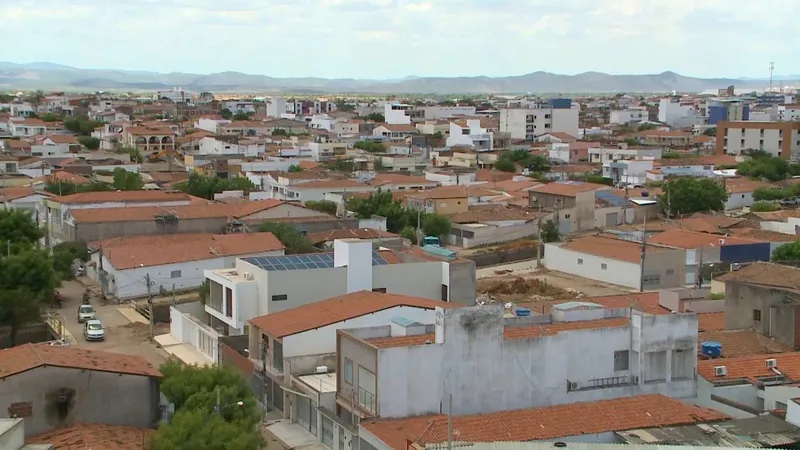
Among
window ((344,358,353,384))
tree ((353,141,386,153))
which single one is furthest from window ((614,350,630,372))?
tree ((353,141,386,153))

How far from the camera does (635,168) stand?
195ft

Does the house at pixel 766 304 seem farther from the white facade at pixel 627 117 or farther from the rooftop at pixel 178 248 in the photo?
the white facade at pixel 627 117

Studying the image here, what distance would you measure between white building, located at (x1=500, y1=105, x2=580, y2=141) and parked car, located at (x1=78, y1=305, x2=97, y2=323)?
68.1 m

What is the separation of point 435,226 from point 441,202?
14.2 feet

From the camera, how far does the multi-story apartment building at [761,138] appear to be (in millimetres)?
70812

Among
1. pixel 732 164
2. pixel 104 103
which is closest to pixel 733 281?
pixel 732 164

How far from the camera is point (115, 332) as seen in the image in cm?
2534

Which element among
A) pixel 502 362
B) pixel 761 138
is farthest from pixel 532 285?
pixel 761 138

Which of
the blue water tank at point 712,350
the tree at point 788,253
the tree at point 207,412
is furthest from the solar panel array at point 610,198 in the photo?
the tree at point 207,412

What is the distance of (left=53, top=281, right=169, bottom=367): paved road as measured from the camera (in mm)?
23078

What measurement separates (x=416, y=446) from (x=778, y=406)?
6317 mm

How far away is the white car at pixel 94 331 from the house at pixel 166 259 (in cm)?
314

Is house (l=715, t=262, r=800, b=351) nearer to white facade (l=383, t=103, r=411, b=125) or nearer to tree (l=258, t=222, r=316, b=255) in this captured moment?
tree (l=258, t=222, r=316, b=255)

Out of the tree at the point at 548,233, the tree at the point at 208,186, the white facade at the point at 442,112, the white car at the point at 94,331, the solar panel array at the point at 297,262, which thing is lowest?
the white car at the point at 94,331
